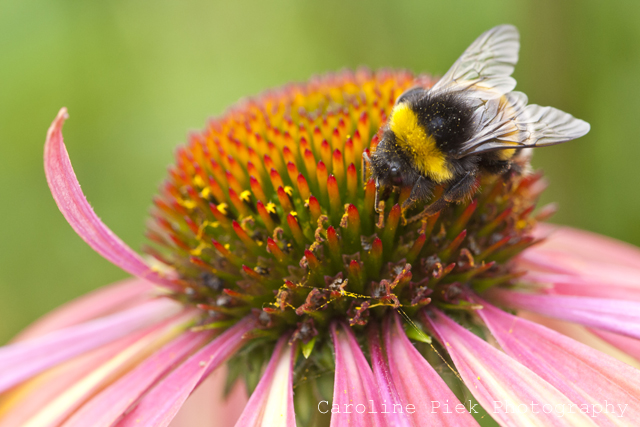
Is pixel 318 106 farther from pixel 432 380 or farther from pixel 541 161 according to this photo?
pixel 541 161

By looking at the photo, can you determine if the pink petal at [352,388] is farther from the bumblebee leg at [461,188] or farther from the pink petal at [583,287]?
the pink petal at [583,287]

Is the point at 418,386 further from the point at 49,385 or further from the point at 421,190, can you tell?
the point at 49,385

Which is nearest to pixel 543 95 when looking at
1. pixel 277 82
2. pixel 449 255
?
pixel 449 255

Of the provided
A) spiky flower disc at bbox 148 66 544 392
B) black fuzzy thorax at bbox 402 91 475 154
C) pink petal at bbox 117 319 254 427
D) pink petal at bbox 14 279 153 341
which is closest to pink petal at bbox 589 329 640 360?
spiky flower disc at bbox 148 66 544 392

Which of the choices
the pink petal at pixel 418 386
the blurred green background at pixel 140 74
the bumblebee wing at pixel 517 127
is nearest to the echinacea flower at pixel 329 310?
the pink petal at pixel 418 386

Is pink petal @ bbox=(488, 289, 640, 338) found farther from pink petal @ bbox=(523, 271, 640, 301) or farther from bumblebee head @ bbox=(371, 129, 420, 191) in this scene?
bumblebee head @ bbox=(371, 129, 420, 191)
